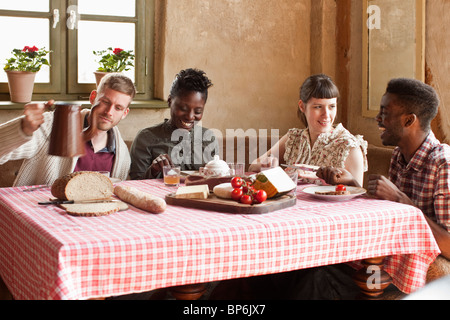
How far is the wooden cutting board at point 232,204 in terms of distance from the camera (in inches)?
83.0

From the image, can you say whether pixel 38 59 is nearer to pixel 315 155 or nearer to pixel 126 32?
pixel 126 32

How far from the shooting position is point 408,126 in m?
2.71

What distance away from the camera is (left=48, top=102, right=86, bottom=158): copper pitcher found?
2.15 m

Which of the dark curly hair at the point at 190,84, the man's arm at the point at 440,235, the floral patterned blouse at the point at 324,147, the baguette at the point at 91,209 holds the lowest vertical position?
the man's arm at the point at 440,235

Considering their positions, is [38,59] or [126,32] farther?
[126,32]

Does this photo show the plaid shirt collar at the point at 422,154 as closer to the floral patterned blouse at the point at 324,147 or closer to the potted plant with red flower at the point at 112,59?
the floral patterned blouse at the point at 324,147

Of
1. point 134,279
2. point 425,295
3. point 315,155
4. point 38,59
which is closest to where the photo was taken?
point 425,295

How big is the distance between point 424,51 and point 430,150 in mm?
1495

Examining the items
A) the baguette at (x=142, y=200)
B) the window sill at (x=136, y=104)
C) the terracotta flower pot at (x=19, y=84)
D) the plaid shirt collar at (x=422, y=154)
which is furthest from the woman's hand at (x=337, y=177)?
the terracotta flower pot at (x=19, y=84)

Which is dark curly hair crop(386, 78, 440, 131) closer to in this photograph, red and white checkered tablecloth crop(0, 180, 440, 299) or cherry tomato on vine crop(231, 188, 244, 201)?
red and white checkered tablecloth crop(0, 180, 440, 299)

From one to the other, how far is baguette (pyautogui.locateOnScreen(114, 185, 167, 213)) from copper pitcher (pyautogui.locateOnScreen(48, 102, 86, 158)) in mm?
276

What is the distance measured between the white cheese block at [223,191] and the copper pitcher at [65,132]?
0.58 metres

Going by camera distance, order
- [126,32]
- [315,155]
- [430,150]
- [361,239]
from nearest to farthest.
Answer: [361,239] < [430,150] < [315,155] < [126,32]

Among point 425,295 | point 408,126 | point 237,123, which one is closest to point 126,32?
point 237,123
